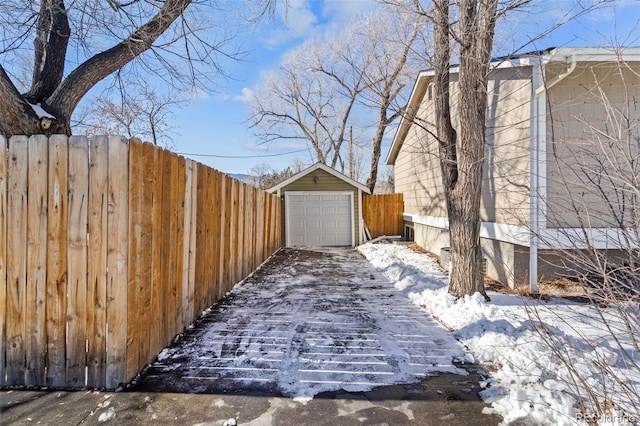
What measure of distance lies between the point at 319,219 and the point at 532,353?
975 centimetres

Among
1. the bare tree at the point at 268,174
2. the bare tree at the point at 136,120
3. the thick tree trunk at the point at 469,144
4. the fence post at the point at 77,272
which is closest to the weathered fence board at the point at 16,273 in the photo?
the fence post at the point at 77,272

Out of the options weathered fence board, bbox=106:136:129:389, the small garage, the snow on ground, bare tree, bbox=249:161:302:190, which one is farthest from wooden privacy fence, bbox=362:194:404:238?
weathered fence board, bbox=106:136:129:389

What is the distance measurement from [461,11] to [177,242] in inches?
187

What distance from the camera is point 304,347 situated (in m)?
3.29

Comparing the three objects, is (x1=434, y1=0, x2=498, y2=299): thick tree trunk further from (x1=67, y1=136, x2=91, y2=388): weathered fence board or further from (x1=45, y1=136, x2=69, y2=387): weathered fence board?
(x1=45, y1=136, x2=69, y2=387): weathered fence board

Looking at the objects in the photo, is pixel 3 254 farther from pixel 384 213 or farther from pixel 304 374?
pixel 384 213

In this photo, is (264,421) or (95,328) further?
(95,328)

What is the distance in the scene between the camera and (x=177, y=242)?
3500 millimetres

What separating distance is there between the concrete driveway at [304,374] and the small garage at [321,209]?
7.64m

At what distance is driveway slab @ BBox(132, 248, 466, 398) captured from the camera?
2.67 m

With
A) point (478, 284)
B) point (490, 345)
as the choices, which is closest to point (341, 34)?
point (478, 284)

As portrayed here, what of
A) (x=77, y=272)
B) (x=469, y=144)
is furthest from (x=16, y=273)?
(x=469, y=144)

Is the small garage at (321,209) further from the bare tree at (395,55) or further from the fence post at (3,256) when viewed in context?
the fence post at (3,256)

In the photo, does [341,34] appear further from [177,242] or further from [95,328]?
[95,328]
